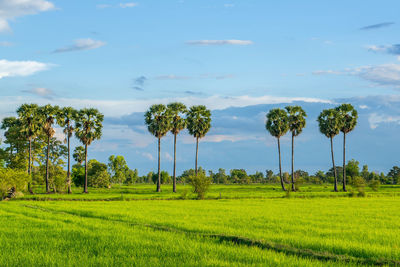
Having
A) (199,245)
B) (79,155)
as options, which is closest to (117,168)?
(79,155)

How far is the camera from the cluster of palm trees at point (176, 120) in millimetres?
86250

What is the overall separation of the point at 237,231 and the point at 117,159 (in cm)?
11827

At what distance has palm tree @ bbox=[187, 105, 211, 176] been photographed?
289ft

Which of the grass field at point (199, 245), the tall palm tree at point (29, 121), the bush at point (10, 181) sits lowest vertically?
the grass field at point (199, 245)

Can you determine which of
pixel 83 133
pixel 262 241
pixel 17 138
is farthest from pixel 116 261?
pixel 17 138

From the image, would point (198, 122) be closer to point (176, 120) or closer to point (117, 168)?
point (176, 120)

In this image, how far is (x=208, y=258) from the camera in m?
14.0

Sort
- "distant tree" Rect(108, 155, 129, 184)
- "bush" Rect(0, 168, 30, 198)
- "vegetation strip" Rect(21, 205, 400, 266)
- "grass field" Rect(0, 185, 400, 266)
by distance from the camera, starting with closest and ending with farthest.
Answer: "grass field" Rect(0, 185, 400, 266) < "vegetation strip" Rect(21, 205, 400, 266) < "bush" Rect(0, 168, 30, 198) < "distant tree" Rect(108, 155, 129, 184)

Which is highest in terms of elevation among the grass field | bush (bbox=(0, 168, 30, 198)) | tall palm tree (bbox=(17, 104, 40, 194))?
tall palm tree (bbox=(17, 104, 40, 194))

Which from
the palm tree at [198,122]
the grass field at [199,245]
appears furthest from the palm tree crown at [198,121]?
the grass field at [199,245]

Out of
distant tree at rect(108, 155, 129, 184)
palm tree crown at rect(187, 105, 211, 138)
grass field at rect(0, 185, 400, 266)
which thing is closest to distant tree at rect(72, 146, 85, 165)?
distant tree at rect(108, 155, 129, 184)

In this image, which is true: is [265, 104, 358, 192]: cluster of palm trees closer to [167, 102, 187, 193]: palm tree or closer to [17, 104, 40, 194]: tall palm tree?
[167, 102, 187, 193]: palm tree

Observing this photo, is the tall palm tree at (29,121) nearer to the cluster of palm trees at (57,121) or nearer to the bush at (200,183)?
the cluster of palm trees at (57,121)

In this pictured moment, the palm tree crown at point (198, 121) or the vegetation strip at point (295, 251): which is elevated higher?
the palm tree crown at point (198, 121)
